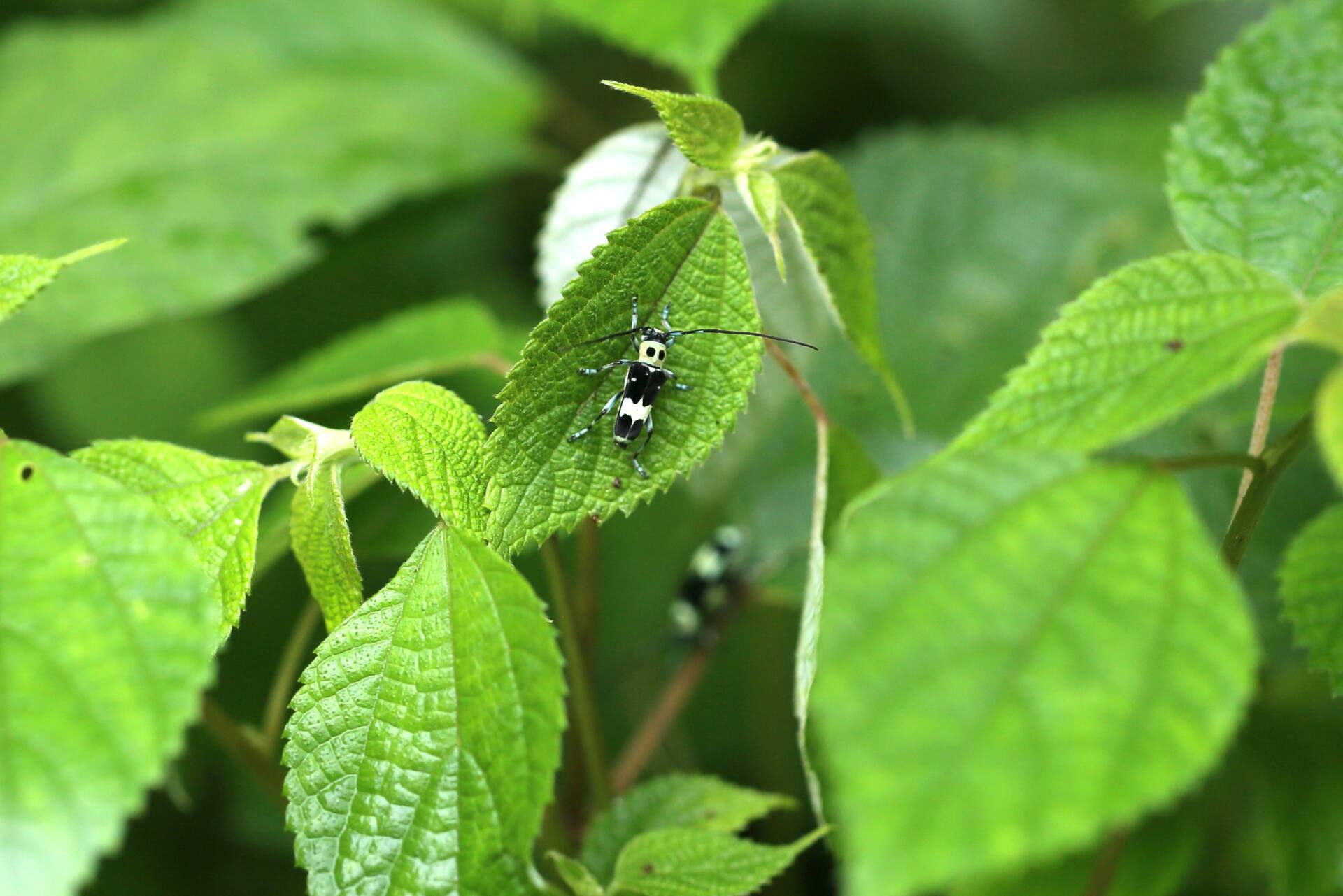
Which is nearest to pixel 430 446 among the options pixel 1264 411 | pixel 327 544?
pixel 327 544

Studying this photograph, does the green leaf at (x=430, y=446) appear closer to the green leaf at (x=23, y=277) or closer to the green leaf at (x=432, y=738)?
the green leaf at (x=432, y=738)

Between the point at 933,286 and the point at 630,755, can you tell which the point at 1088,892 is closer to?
the point at 630,755

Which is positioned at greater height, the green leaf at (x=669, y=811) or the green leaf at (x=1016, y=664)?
the green leaf at (x=1016, y=664)

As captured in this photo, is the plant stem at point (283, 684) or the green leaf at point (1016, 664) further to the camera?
the plant stem at point (283, 684)

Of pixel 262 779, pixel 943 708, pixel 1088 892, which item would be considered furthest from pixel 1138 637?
pixel 262 779

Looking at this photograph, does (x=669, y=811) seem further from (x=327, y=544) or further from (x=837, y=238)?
(x=837, y=238)

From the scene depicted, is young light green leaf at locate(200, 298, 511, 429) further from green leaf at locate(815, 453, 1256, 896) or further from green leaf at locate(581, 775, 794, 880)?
green leaf at locate(815, 453, 1256, 896)

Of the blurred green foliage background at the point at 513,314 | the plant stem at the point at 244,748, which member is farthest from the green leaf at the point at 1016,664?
the plant stem at the point at 244,748
